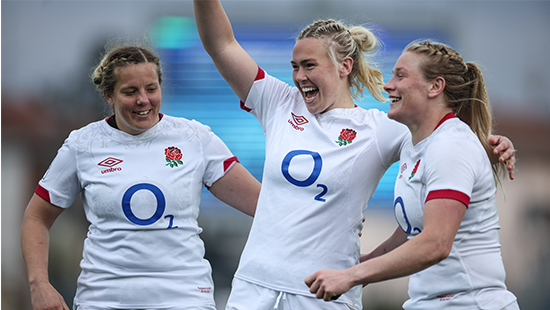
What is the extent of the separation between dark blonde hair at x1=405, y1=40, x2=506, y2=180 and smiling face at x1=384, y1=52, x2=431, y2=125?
3 centimetres

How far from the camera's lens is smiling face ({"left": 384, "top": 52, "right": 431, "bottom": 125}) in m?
2.06

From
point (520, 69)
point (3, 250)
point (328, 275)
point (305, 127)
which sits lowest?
point (3, 250)

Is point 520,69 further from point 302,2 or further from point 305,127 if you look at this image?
point 305,127

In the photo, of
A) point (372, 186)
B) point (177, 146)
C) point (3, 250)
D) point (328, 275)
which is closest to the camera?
point (328, 275)

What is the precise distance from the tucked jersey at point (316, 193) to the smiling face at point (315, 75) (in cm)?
6

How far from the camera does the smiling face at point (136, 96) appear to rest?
2439mm

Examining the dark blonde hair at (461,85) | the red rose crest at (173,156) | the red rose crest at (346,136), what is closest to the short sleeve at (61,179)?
the red rose crest at (173,156)

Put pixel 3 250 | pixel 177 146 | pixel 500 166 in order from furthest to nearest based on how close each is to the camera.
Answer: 1. pixel 3 250
2. pixel 177 146
3. pixel 500 166

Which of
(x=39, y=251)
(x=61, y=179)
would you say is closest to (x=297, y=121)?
(x=61, y=179)

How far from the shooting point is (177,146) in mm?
2504

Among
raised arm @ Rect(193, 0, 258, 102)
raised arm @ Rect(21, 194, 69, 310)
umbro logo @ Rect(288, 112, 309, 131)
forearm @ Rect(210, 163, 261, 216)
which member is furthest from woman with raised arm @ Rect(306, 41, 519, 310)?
raised arm @ Rect(21, 194, 69, 310)

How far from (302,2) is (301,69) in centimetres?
322

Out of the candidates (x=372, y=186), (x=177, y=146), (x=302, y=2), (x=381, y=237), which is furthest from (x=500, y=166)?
(x=302, y=2)

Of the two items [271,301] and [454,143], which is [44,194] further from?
[454,143]
